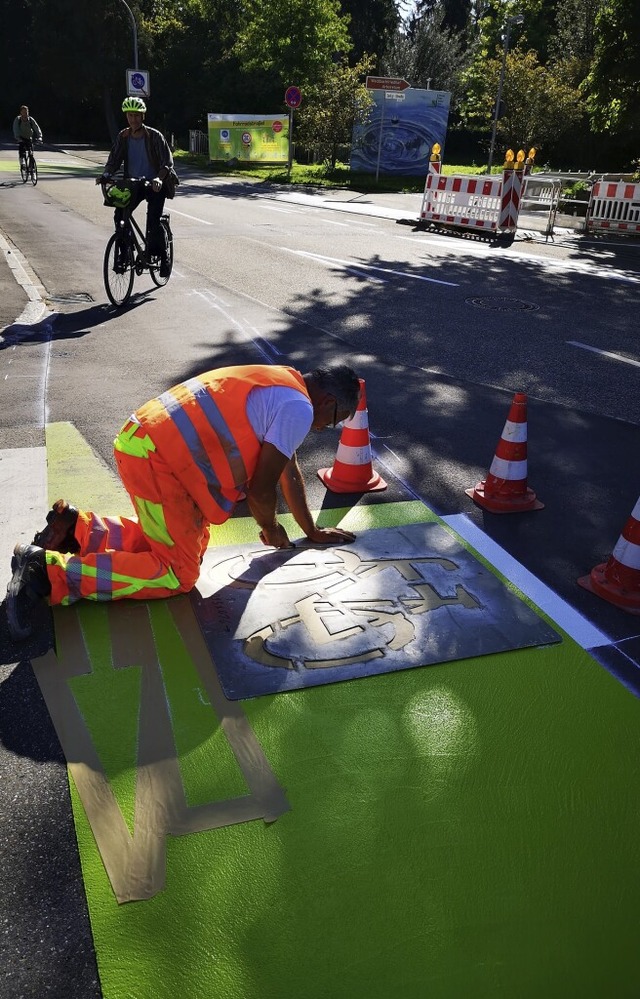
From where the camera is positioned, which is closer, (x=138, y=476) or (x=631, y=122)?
(x=138, y=476)

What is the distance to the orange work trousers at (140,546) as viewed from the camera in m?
3.27

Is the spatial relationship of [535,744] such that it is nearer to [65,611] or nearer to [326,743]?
[326,743]

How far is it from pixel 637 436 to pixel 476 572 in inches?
101

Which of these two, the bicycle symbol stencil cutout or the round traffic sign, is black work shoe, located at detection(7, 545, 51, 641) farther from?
the round traffic sign

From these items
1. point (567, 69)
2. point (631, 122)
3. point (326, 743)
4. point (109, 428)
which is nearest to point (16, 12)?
point (567, 69)

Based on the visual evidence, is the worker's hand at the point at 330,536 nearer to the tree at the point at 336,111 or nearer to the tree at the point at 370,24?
the tree at the point at 336,111

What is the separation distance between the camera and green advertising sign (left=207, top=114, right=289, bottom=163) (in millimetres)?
34031

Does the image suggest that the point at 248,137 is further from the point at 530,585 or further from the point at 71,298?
the point at 530,585

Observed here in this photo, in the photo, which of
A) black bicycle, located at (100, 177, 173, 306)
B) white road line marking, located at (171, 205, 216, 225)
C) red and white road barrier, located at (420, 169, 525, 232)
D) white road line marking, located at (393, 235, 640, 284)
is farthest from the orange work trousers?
red and white road barrier, located at (420, 169, 525, 232)

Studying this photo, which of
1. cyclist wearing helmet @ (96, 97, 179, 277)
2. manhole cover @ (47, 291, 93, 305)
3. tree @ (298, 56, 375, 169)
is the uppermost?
tree @ (298, 56, 375, 169)

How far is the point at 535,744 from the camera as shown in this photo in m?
2.77

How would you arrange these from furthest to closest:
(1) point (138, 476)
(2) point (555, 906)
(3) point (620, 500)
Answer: (3) point (620, 500), (1) point (138, 476), (2) point (555, 906)

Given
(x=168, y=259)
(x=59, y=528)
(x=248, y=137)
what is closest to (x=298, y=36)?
(x=248, y=137)

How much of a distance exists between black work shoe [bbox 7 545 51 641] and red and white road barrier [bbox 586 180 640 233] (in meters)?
16.3
